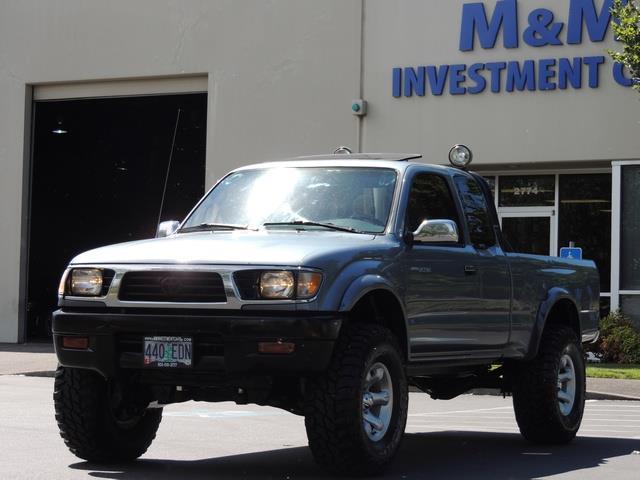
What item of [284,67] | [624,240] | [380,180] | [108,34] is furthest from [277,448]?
[108,34]

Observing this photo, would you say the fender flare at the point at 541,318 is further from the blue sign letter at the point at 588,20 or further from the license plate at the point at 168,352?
the blue sign letter at the point at 588,20

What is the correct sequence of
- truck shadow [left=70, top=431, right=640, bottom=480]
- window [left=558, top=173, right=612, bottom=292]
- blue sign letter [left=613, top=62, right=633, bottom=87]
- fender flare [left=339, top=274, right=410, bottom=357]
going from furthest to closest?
window [left=558, top=173, right=612, bottom=292] → blue sign letter [left=613, top=62, right=633, bottom=87] → truck shadow [left=70, top=431, right=640, bottom=480] → fender flare [left=339, top=274, right=410, bottom=357]

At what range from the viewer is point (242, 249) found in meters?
8.09

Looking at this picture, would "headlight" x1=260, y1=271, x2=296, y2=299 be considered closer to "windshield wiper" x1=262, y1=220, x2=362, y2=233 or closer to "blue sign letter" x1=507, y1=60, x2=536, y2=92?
"windshield wiper" x1=262, y1=220, x2=362, y2=233

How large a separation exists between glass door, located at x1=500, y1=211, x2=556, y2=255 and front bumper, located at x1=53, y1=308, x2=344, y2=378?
16.6 metres

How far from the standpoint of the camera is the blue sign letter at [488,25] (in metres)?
23.3

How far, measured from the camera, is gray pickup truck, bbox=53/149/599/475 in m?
7.78

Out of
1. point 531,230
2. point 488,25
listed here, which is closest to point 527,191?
point 531,230

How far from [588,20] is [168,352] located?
1642 cm

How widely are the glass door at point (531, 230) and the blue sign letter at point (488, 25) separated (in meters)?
3.09

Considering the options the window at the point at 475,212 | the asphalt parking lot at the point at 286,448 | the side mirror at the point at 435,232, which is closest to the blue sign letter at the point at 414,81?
the asphalt parking lot at the point at 286,448

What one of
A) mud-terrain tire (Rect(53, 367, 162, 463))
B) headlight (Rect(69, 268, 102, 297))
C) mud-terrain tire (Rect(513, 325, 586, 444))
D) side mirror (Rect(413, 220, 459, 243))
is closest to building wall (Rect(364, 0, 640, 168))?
mud-terrain tire (Rect(513, 325, 586, 444))

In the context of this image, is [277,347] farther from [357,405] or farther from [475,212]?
[475,212]

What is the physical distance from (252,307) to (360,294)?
2.25 feet
